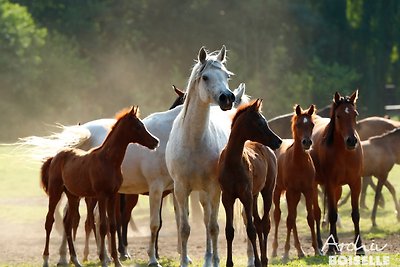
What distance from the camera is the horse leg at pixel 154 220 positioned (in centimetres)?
1209

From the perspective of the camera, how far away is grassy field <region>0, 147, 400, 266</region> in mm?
12688

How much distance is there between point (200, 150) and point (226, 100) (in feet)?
2.37

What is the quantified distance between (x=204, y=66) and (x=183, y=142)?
81 centimetres

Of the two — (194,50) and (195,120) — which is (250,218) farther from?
(194,50)

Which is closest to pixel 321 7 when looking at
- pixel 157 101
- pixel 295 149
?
pixel 157 101

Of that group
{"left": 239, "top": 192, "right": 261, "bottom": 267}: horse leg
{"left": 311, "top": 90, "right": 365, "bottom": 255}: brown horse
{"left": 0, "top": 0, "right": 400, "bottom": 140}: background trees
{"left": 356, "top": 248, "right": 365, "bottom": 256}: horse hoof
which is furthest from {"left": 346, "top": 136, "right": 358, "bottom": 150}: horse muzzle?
{"left": 0, "top": 0, "right": 400, "bottom": 140}: background trees

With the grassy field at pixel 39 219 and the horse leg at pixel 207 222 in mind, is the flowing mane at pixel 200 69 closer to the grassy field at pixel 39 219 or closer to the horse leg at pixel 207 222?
the horse leg at pixel 207 222

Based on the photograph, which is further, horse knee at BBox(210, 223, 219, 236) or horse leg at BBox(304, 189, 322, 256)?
horse leg at BBox(304, 189, 322, 256)

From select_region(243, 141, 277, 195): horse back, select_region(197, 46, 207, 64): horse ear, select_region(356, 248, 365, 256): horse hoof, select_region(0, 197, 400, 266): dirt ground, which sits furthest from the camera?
select_region(0, 197, 400, 266): dirt ground

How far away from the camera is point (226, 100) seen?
1026 cm

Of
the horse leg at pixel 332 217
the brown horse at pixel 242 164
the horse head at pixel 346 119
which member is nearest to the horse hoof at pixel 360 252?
the horse leg at pixel 332 217

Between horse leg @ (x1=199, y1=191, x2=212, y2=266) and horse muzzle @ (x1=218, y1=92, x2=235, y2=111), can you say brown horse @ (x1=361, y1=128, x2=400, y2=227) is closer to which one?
horse leg @ (x1=199, y1=191, x2=212, y2=266)

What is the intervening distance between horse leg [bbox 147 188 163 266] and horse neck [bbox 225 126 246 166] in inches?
90.4

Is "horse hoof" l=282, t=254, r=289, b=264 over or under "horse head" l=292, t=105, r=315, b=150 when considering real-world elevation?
under
